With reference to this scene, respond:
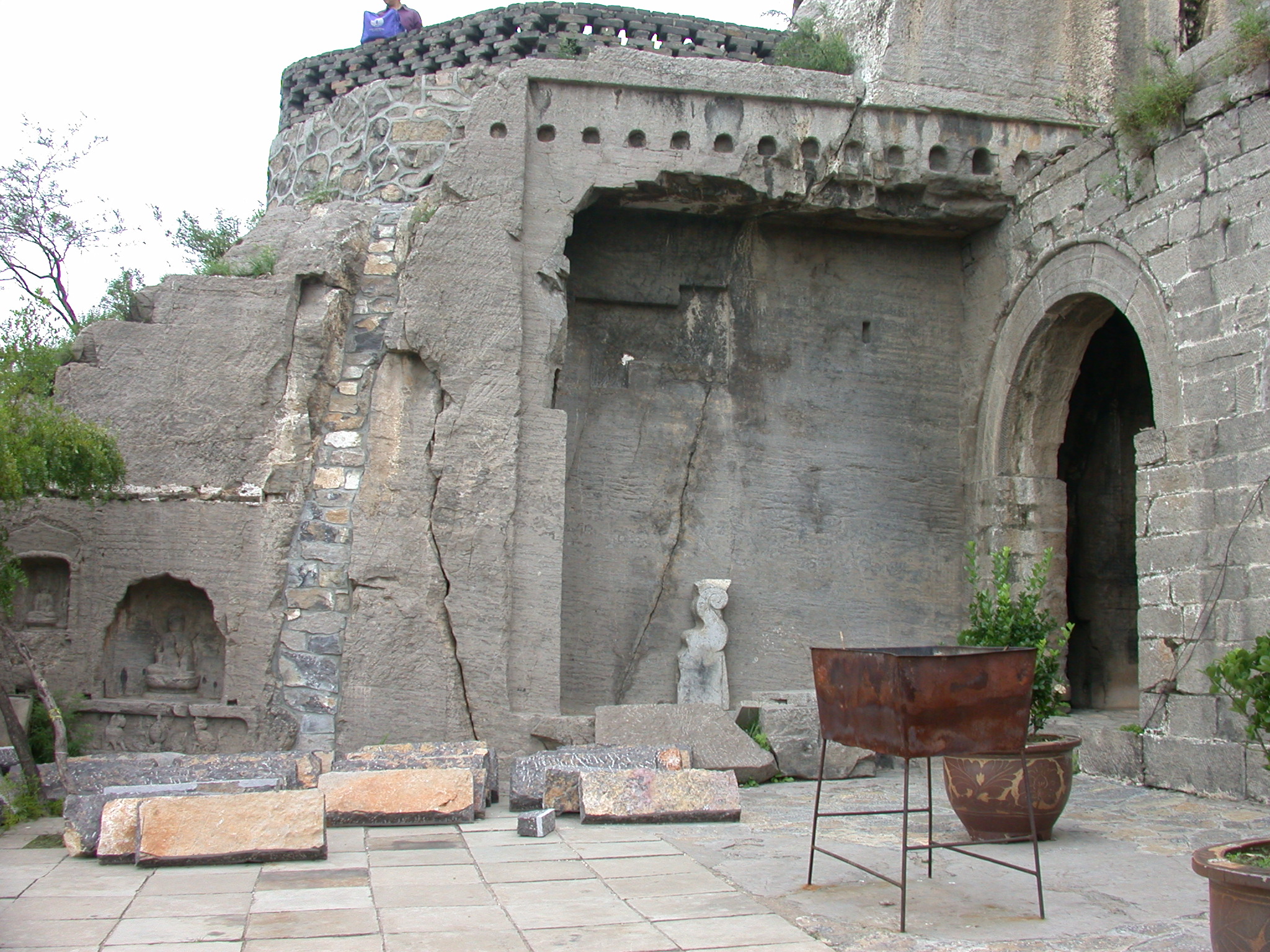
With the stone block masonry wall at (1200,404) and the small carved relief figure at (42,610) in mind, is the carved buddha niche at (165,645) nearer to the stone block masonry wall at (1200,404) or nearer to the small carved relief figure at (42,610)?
the small carved relief figure at (42,610)

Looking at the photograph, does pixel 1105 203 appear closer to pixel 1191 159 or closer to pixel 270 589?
pixel 1191 159

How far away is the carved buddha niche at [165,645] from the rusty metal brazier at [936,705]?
503cm

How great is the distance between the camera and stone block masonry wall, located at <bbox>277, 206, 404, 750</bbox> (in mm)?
7477

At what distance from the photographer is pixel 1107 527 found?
32.8ft

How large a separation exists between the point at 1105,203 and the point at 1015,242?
126 cm

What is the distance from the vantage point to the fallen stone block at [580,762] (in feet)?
20.2

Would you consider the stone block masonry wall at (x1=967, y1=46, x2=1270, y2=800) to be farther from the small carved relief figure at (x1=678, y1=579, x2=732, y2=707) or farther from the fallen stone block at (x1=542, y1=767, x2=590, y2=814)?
the fallen stone block at (x1=542, y1=767, x2=590, y2=814)

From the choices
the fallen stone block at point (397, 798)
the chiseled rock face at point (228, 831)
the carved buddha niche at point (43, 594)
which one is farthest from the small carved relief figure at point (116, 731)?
the chiseled rock face at point (228, 831)

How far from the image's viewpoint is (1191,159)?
273 inches

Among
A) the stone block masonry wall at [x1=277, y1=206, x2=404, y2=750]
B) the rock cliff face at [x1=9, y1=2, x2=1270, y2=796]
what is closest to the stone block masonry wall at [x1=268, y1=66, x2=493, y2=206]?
the rock cliff face at [x1=9, y1=2, x2=1270, y2=796]

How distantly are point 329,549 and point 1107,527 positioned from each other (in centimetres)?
663

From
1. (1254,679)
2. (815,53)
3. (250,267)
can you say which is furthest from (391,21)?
(1254,679)

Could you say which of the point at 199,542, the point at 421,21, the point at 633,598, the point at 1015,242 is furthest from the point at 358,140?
the point at 1015,242

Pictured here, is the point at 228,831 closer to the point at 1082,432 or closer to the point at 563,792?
the point at 563,792
